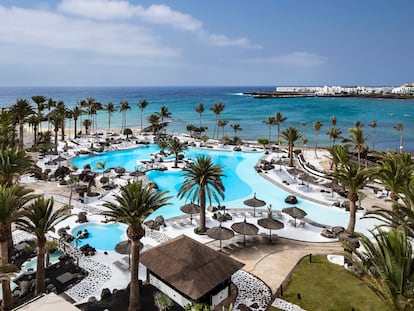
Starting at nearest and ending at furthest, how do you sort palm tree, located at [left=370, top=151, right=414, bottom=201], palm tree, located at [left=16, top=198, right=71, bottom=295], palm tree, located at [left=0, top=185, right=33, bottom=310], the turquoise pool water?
1. palm tree, located at [left=0, top=185, right=33, bottom=310]
2. palm tree, located at [left=16, top=198, right=71, bottom=295]
3. palm tree, located at [left=370, top=151, right=414, bottom=201]
4. the turquoise pool water

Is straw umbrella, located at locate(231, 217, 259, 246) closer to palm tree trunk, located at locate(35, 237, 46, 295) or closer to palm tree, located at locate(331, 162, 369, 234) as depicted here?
→ palm tree, located at locate(331, 162, 369, 234)

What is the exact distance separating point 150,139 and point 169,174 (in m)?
28.7

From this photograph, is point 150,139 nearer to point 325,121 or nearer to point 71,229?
point 71,229

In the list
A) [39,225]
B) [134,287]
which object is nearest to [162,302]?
[134,287]

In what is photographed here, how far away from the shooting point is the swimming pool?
108ft

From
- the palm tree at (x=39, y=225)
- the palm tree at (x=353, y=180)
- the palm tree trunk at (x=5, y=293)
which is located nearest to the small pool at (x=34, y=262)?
the palm tree at (x=39, y=225)

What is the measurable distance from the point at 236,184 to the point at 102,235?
75.0ft

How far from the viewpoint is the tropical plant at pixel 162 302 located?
1748 cm

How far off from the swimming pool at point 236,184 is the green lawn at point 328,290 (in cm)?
1025

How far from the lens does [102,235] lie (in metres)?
28.2

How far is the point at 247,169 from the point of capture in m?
52.4

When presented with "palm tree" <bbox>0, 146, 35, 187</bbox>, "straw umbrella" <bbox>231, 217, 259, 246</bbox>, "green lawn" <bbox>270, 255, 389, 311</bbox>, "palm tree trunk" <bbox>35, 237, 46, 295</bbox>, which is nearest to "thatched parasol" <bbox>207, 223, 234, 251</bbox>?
"straw umbrella" <bbox>231, 217, 259, 246</bbox>

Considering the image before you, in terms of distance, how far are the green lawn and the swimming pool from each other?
1025 centimetres

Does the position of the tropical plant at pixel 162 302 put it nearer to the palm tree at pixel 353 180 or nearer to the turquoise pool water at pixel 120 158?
the palm tree at pixel 353 180
